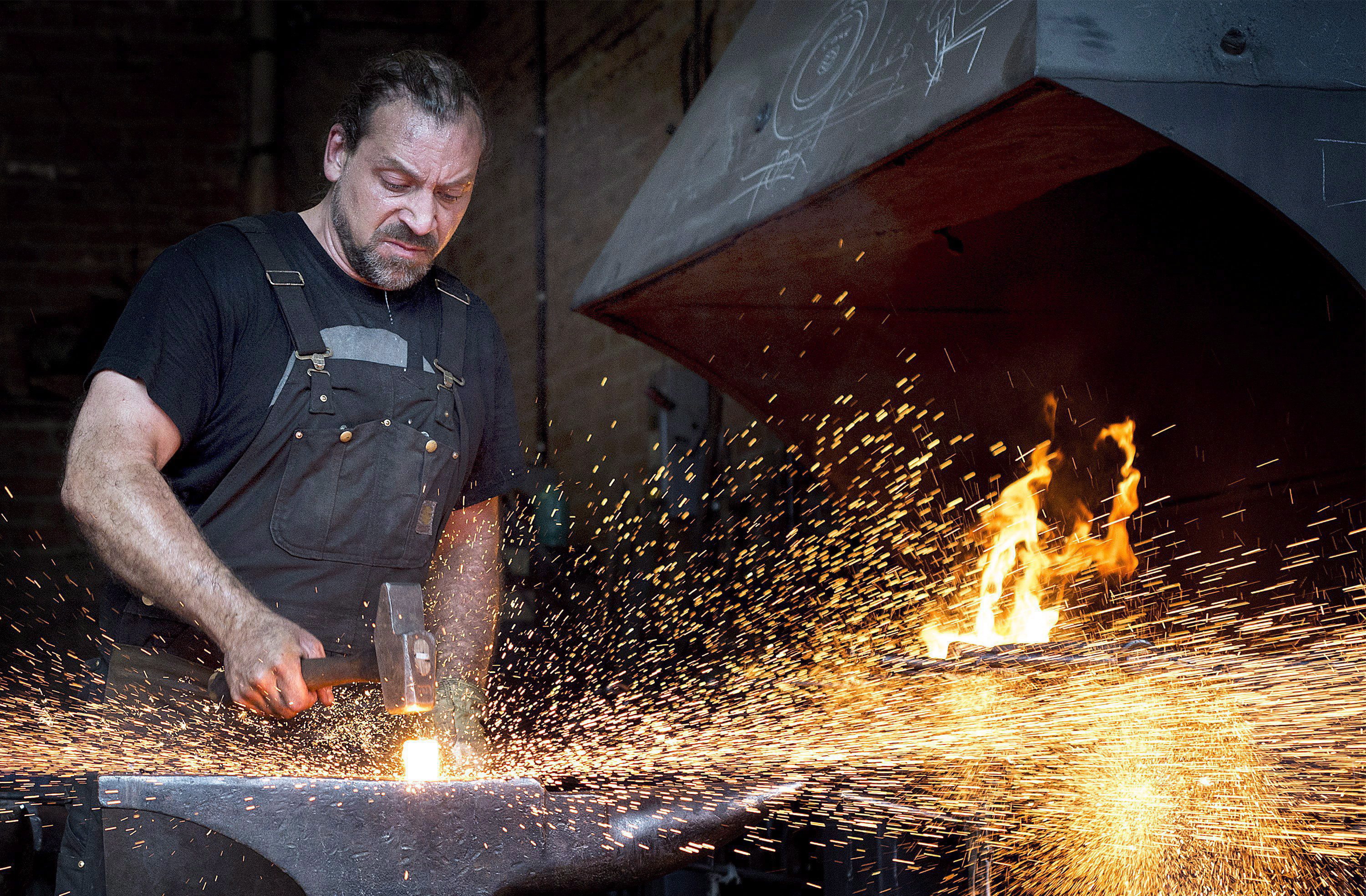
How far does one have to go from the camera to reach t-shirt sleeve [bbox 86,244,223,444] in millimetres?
2047

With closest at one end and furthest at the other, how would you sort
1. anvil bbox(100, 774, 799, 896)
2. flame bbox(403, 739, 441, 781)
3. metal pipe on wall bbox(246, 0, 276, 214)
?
anvil bbox(100, 774, 799, 896) → flame bbox(403, 739, 441, 781) → metal pipe on wall bbox(246, 0, 276, 214)

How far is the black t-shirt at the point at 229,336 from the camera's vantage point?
6.82ft

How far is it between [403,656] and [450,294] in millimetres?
1059

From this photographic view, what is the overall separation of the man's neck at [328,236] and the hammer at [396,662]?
0.85m

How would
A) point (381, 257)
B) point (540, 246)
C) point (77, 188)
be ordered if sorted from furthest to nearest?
point (77, 188), point (540, 246), point (381, 257)

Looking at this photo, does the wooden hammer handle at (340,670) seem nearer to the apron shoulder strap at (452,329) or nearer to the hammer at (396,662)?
the hammer at (396,662)

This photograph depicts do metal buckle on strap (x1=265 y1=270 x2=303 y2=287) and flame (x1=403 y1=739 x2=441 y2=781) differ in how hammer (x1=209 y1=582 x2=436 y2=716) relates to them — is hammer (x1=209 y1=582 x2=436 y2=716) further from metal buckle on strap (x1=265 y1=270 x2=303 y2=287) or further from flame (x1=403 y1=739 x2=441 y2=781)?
metal buckle on strap (x1=265 y1=270 x2=303 y2=287)

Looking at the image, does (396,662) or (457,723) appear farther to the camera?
(457,723)

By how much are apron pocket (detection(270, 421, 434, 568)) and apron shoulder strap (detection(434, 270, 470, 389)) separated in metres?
0.16

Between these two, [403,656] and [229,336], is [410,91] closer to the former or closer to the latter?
[229,336]

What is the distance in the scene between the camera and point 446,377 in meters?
2.39

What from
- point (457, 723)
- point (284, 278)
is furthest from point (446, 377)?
point (457, 723)

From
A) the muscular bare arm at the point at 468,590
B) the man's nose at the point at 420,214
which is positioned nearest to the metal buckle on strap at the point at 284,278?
the man's nose at the point at 420,214

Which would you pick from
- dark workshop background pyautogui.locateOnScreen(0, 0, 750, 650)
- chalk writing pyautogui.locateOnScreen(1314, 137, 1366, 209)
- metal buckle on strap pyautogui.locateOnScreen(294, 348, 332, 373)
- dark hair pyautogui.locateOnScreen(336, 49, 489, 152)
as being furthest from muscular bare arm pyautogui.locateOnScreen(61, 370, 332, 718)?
dark workshop background pyautogui.locateOnScreen(0, 0, 750, 650)
